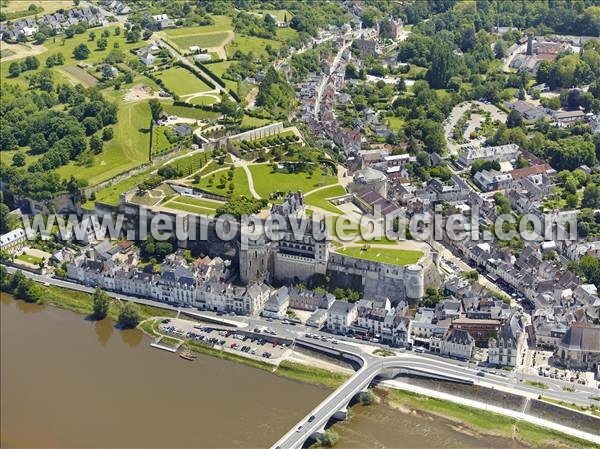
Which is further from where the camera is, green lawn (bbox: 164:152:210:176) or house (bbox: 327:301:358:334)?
green lawn (bbox: 164:152:210:176)

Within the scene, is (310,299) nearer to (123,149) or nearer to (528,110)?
(123,149)

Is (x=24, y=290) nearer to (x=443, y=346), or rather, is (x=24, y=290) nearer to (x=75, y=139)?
(x=75, y=139)

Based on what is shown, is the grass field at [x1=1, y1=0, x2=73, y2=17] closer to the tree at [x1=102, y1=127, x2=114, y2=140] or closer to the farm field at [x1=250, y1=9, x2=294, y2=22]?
the farm field at [x1=250, y1=9, x2=294, y2=22]

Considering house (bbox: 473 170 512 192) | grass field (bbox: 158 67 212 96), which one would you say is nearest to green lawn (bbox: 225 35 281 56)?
grass field (bbox: 158 67 212 96)

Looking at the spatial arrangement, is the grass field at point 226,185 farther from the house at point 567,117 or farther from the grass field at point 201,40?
the grass field at point 201,40

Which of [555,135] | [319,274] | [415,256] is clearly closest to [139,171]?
[319,274]

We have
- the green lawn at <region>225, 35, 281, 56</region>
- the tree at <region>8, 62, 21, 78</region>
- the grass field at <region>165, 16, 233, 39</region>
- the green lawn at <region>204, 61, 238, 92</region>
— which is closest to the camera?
the green lawn at <region>204, 61, 238, 92</region>
